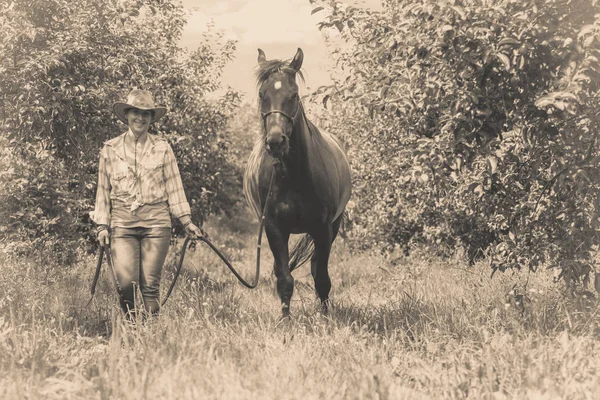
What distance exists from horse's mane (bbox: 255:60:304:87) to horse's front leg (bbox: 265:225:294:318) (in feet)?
4.78

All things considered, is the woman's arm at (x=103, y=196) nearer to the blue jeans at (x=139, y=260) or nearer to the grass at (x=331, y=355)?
the blue jeans at (x=139, y=260)

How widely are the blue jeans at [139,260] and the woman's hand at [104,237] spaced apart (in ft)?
0.24

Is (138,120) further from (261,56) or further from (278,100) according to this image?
(261,56)

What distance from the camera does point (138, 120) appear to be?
4922mm

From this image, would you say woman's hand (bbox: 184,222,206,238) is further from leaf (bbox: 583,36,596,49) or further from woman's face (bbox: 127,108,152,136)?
leaf (bbox: 583,36,596,49)

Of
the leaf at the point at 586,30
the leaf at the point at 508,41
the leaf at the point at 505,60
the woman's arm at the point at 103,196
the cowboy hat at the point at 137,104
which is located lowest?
the woman's arm at the point at 103,196

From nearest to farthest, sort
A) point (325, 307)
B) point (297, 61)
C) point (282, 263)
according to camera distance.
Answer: point (297, 61), point (282, 263), point (325, 307)

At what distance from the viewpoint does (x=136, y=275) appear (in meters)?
4.87

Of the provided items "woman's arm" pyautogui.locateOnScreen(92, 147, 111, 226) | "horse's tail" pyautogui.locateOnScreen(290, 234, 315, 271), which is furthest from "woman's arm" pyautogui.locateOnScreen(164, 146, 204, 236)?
"horse's tail" pyautogui.locateOnScreen(290, 234, 315, 271)

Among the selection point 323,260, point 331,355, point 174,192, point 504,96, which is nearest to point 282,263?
point 323,260

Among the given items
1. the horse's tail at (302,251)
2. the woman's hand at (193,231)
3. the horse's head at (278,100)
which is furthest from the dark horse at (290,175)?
the horse's tail at (302,251)

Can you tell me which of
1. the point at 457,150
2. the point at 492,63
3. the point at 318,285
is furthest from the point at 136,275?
the point at 492,63

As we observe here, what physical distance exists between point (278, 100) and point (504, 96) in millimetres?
1815

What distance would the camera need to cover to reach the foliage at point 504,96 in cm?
413
